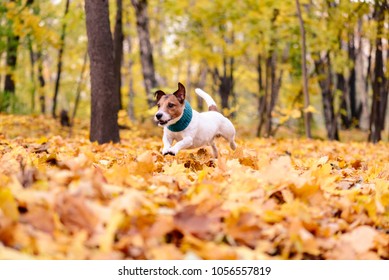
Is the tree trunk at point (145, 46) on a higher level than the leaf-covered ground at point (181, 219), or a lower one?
higher

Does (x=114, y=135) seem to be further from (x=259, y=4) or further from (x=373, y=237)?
(x=259, y=4)

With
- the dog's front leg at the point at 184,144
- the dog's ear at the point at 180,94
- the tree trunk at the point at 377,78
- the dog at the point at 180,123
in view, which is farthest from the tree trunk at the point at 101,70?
the tree trunk at the point at 377,78

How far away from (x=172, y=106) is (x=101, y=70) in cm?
286

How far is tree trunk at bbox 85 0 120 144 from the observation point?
7230mm

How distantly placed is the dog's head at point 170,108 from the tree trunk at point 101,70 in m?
2.61

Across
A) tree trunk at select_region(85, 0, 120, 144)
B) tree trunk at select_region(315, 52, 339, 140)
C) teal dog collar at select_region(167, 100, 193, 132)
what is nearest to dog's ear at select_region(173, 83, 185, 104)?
teal dog collar at select_region(167, 100, 193, 132)

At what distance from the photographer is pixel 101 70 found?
24.0ft

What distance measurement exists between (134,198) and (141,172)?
109cm

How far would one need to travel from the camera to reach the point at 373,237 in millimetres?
2004

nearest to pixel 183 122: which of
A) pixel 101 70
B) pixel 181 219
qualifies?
pixel 101 70

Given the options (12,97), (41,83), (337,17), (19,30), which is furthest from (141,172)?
(41,83)

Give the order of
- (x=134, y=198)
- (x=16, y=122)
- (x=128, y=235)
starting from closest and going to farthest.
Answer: (x=128, y=235)
(x=134, y=198)
(x=16, y=122)

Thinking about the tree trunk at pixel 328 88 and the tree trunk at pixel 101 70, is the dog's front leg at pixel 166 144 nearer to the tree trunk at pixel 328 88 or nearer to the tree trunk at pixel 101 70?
the tree trunk at pixel 101 70

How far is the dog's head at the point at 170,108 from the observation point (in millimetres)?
4766
